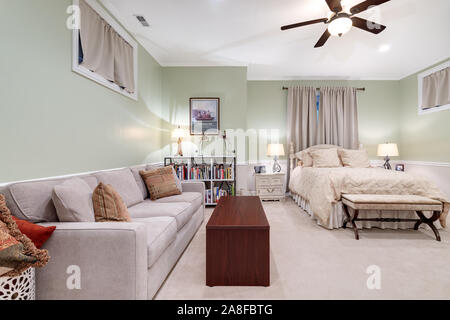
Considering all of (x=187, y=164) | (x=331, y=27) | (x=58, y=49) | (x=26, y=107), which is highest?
(x=331, y=27)

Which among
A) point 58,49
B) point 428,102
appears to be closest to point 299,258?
point 58,49

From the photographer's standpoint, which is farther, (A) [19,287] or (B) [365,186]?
(B) [365,186]

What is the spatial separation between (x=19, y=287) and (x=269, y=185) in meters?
3.93

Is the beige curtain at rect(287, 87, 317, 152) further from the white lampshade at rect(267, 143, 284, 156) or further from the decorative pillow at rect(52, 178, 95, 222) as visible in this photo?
the decorative pillow at rect(52, 178, 95, 222)

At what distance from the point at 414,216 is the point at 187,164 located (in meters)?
3.49

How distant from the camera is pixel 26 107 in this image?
1.60m

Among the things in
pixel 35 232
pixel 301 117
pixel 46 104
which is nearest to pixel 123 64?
pixel 46 104

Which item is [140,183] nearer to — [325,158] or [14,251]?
[14,251]

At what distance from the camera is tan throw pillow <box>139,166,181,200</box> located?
2760mm

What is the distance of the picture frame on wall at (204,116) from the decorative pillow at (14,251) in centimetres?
343

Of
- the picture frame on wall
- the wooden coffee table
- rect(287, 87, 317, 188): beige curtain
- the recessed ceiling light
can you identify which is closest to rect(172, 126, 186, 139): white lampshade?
the picture frame on wall

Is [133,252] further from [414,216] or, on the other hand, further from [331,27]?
[414,216]

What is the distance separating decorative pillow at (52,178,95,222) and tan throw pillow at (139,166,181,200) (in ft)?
3.86

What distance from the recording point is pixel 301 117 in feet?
16.4
